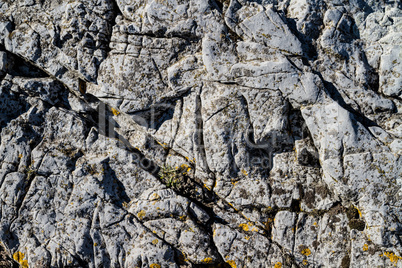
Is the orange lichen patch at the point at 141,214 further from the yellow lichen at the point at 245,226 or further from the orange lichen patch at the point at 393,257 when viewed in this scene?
the orange lichen patch at the point at 393,257

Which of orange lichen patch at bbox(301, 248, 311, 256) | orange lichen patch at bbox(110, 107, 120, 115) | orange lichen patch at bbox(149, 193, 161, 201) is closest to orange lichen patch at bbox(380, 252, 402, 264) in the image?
orange lichen patch at bbox(301, 248, 311, 256)

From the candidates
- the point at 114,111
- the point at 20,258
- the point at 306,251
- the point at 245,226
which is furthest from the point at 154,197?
the point at 306,251

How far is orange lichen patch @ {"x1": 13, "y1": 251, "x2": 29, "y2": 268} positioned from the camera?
774 centimetres

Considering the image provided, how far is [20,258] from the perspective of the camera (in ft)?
25.5

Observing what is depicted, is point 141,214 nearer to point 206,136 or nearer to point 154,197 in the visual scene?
point 154,197

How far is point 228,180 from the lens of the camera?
7754 mm

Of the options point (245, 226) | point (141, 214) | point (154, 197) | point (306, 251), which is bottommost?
point (306, 251)

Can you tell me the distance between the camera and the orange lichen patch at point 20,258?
25.4 feet

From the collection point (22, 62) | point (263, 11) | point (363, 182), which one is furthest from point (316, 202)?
point (22, 62)

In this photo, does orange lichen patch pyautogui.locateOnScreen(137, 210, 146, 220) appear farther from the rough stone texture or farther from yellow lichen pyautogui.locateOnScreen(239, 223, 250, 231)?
yellow lichen pyautogui.locateOnScreen(239, 223, 250, 231)

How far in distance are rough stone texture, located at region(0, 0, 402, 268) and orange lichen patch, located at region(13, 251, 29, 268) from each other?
4cm

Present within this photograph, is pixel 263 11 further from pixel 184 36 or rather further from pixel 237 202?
pixel 237 202

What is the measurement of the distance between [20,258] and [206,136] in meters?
5.92

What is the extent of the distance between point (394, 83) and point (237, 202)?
4.92m
